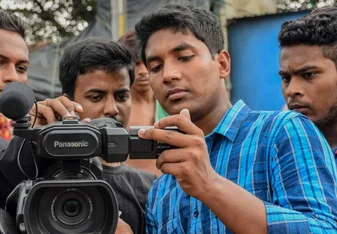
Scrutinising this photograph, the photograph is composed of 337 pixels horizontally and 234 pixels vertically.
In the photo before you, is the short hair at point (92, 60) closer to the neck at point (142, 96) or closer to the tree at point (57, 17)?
the neck at point (142, 96)

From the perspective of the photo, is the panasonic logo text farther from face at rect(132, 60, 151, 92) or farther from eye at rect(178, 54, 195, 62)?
face at rect(132, 60, 151, 92)

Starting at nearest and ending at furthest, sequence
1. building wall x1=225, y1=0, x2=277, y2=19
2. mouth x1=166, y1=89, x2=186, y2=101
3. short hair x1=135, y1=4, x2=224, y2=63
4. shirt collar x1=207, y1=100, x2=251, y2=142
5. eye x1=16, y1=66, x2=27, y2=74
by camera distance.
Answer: shirt collar x1=207, y1=100, x2=251, y2=142, mouth x1=166, y1=89, x2=186, y2=101, short hair x1=135, y1=4, x2=224, y2=63, eye x1=16, y1=66, x2=27, y2=74, building wall x1=225, y1=0, x2=277, y2=19

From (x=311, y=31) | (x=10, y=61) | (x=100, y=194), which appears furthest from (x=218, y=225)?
(x=10, y=61)

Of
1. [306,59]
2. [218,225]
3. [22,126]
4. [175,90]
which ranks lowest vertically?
[218,225]

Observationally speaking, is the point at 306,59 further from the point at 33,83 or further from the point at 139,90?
the point at 33,83

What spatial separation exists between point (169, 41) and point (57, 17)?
34.8ft

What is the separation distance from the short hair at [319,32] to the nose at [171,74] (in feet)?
2.40

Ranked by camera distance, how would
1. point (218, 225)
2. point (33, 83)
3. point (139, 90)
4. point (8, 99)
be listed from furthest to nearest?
point (33, 83), point (139, 90), point (218, 225), point (8, 99)

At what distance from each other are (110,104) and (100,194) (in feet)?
3.06

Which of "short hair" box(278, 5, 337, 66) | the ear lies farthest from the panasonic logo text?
"short hair" box(278, 5, 337, 66)

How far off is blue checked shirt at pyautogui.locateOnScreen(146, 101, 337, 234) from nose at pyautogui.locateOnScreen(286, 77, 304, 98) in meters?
0.51

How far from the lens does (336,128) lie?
2.48 m

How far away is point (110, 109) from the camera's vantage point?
2553 mm

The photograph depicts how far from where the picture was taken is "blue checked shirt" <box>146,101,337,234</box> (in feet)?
5.45
